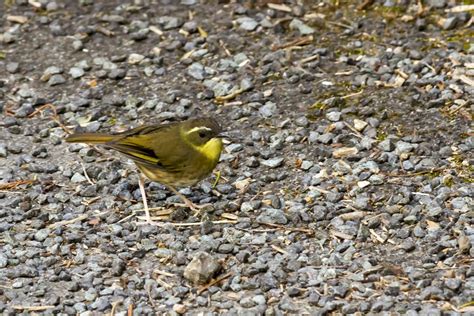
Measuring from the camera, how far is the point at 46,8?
11430 mm

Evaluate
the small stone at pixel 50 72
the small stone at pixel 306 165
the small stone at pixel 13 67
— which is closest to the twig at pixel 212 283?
the small stone at pixel 306 165

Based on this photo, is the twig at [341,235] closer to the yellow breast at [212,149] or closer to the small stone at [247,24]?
the yellow breast at [212,149]

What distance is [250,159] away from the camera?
8922 millimetres

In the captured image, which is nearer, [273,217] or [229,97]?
[273,217]

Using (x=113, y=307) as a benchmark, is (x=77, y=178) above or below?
below

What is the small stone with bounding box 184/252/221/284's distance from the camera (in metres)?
7.21

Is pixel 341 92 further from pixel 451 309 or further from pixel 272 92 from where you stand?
pixel 451 309

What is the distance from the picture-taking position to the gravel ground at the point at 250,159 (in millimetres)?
7230

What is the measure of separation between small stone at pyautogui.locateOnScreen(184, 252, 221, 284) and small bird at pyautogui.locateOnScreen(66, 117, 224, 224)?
106 cm

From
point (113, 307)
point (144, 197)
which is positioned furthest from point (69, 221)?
point (113, 307)

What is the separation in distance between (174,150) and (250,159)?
835mm

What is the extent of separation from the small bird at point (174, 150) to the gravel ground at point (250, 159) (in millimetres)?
281

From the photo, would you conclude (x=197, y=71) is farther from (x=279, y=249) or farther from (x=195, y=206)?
(x=279, y=249)

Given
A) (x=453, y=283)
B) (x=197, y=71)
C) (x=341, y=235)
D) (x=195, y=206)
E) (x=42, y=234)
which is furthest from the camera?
(x=197, y=71)
